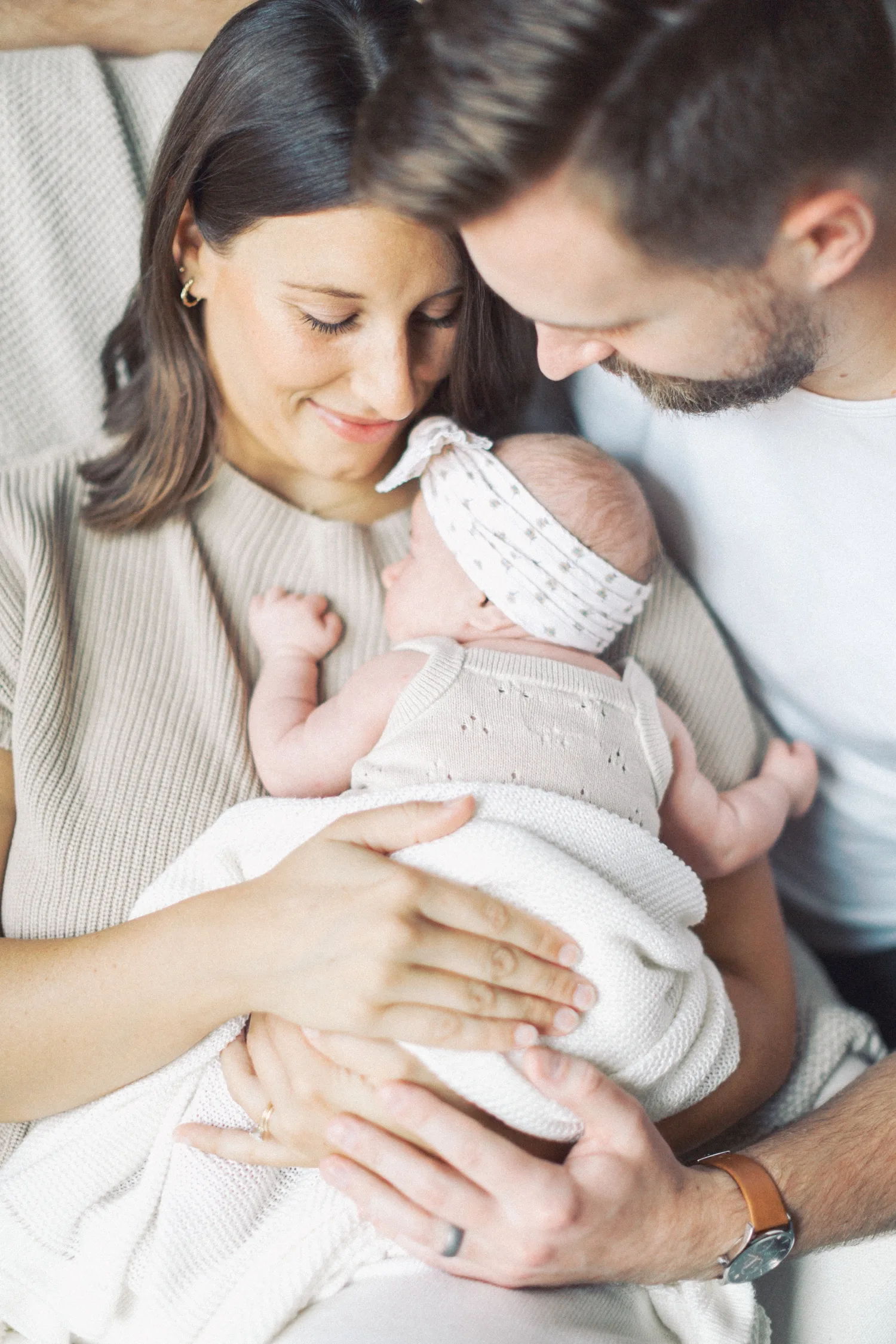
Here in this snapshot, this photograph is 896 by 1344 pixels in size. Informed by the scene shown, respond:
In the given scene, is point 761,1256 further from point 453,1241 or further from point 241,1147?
point 241,1147

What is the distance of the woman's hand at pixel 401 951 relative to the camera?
1.17 meters

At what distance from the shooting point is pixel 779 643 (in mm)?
1779

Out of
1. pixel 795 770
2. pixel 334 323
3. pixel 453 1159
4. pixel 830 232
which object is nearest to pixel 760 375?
pixel 830 232

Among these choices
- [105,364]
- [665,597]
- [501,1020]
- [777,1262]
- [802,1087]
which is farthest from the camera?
[105,364]

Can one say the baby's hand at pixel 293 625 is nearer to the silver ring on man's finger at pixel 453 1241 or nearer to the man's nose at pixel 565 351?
the man's nose at pixel 565 351

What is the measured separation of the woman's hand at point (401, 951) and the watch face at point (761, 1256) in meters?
0.41

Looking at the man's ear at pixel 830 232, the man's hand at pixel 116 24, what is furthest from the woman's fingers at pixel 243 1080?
the man's hand at pixel 116 24

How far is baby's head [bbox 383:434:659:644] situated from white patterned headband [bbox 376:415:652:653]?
1 cm

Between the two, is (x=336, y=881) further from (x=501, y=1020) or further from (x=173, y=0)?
(x=173, y=0)

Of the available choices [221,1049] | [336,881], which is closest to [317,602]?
[336,881]

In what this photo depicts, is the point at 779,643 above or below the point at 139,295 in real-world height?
below

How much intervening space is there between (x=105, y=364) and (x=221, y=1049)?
1224mm

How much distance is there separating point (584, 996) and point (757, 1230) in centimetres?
41

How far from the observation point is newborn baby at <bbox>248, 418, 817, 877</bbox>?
4.47ft
